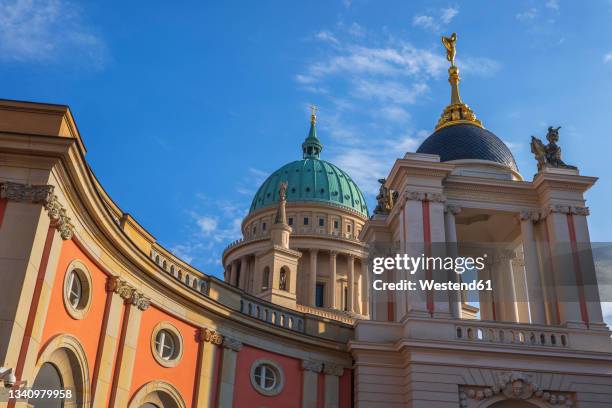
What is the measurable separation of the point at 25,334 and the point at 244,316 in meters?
10.2

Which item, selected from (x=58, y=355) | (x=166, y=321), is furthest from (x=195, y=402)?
(x=58, y=355)

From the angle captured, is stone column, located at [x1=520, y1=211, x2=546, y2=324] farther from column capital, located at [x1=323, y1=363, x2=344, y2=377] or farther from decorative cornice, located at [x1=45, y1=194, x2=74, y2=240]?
decorative cornice, located at [x1=45, y1=194, x2=74, y2=240]

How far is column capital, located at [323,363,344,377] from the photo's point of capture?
26000 millimetres

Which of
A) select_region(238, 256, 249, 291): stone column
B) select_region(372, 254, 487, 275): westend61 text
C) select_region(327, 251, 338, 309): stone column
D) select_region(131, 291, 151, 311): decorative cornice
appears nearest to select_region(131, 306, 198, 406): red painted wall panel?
select_region(131, 291, 151, 311): decorative cornice

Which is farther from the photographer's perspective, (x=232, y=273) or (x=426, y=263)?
(x=232, y=273)

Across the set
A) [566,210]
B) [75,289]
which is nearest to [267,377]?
[75,289]

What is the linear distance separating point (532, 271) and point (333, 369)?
932 centimetres

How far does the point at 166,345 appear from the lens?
22.1 metres

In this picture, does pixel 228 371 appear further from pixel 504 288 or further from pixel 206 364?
pixel 504 288

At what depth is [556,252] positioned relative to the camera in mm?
26703

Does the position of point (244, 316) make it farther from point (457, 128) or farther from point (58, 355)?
point (457, 128)

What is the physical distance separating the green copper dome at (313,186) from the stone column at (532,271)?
41144mm

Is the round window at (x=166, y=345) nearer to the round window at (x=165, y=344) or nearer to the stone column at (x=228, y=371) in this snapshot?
the round window at (x=165, y=344)

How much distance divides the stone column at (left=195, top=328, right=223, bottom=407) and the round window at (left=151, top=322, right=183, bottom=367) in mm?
962
